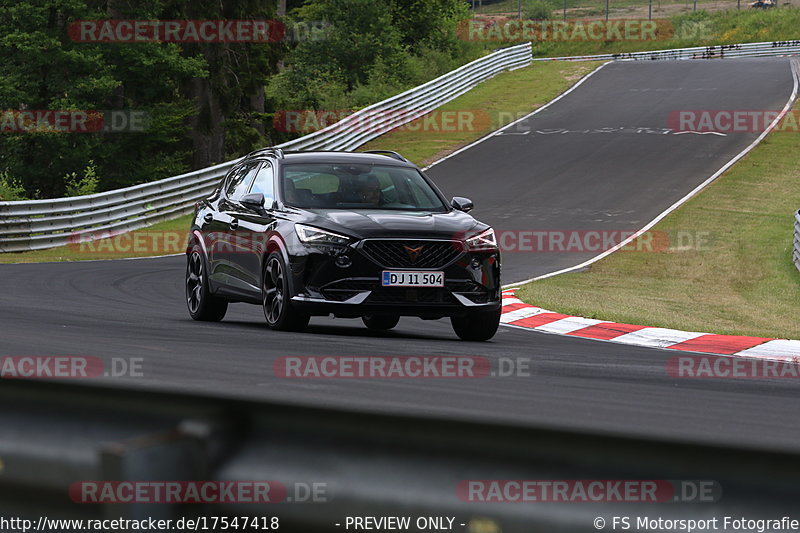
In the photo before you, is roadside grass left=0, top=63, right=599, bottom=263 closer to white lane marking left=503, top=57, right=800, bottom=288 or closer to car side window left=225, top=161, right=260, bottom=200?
white lane marking left=503, top=57, right=800, bottom=288

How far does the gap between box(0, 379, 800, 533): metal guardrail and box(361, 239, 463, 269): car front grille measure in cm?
680

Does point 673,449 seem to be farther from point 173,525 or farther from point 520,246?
point 520,246

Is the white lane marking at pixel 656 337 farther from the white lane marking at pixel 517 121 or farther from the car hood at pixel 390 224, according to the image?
the white lane marking at pixel 517 121

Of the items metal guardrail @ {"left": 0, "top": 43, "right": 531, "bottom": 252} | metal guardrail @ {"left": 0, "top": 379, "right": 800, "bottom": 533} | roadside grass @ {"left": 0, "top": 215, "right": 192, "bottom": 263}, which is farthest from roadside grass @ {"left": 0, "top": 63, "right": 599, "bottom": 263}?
metal guardrail @ {"left": 0, "top": 379, "right": 800, "bottom": 533}

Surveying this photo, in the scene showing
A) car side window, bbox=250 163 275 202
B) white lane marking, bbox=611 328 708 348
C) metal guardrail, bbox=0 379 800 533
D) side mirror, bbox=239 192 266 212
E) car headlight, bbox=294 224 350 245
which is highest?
metal guardrail, bbox=0 379 800 533

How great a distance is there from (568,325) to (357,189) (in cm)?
355

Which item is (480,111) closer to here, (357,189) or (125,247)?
(125,247)

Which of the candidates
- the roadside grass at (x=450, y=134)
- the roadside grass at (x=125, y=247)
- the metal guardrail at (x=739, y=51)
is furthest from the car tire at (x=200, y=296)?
the metal guardrail at (x=739, y=51)

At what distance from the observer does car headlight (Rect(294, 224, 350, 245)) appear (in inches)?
381

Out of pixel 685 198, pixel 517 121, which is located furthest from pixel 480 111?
pixel 685 198

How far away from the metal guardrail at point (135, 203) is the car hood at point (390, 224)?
15.1 meters

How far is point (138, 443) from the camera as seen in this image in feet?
8.25

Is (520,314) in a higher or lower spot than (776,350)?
lower

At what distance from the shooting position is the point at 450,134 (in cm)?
3944
